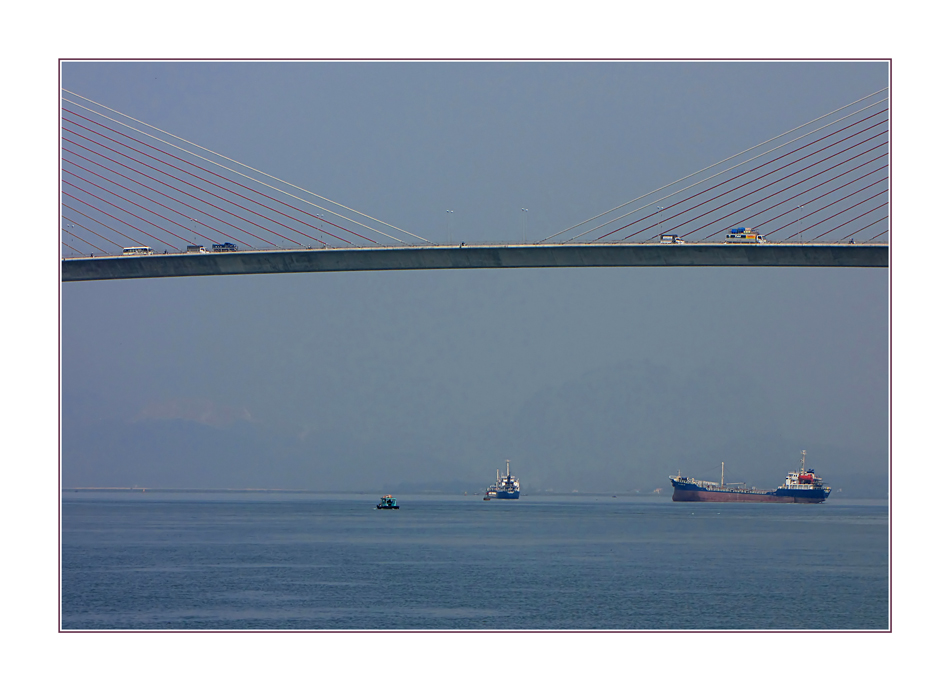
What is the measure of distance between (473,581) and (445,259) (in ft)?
34.7

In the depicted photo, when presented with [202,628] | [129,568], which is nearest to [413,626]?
[202,628]

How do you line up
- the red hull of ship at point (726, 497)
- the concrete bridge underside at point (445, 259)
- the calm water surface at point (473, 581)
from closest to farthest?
1. the calm water surface at point (473, 581)
2. the concrete bridge underside at point (445, 259)
3. the red hull of ship at point (726, 497)

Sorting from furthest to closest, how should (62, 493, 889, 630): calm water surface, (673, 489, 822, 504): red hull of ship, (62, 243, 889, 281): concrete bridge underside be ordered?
(673, 489, 822, 504): red hull of ship, (62, 243, 889, 281): concrete bridge underside, (62, 493, 889, 630): calm water surface

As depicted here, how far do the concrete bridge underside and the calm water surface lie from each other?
1012 cm

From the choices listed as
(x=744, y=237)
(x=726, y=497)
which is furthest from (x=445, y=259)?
(x=726, y=497)

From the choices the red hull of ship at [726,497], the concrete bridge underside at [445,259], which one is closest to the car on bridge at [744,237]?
the concrete bridge underside at [445,259]

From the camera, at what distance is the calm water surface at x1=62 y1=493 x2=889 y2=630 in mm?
26500

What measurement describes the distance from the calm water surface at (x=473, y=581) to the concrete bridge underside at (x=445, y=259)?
33.2ft

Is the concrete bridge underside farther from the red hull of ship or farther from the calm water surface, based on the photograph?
the red hull of ship

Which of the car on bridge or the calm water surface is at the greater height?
the car on bridge

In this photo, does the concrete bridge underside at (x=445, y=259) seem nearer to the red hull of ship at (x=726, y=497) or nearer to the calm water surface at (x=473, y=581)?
the calm water surface at (x=473, y=581)

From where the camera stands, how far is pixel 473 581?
33281 mm

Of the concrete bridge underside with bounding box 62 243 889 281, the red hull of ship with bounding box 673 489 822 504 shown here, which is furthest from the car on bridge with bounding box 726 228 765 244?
the red hull of ship with bounding box 673 489 822 504

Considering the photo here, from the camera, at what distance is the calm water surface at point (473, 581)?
86.9 feet
